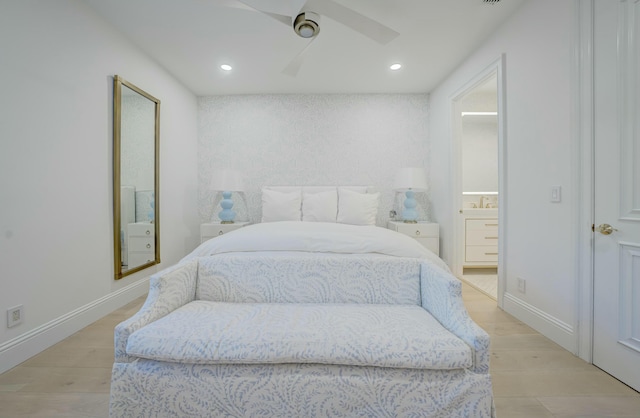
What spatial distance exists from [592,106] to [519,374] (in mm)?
1598

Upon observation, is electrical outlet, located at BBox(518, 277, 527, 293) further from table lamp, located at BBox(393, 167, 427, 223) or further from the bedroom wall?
the bedroom wall

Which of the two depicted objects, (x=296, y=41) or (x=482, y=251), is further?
(x=482, y=251)

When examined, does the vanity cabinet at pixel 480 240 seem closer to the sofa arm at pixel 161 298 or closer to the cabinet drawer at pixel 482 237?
the cabinet drawer at pixel 482 237

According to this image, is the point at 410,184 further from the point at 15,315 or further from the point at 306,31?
the point at 15,315

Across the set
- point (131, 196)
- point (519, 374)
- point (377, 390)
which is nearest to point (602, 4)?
point (519, 374)

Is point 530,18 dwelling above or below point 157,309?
above

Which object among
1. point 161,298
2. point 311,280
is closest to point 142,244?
point 161,298

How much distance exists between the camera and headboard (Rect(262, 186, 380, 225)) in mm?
3514

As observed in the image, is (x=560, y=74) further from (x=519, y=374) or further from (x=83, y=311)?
(x=83, y=311)

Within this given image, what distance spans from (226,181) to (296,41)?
1.86 metres

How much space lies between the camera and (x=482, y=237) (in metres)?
3.69

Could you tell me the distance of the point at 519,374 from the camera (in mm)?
1634

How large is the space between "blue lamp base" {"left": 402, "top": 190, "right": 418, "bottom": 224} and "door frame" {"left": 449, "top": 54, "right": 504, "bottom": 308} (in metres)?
0.49

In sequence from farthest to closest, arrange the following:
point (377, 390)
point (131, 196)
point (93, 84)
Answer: point (131, 196), point (93, 84), point (377, 390)
